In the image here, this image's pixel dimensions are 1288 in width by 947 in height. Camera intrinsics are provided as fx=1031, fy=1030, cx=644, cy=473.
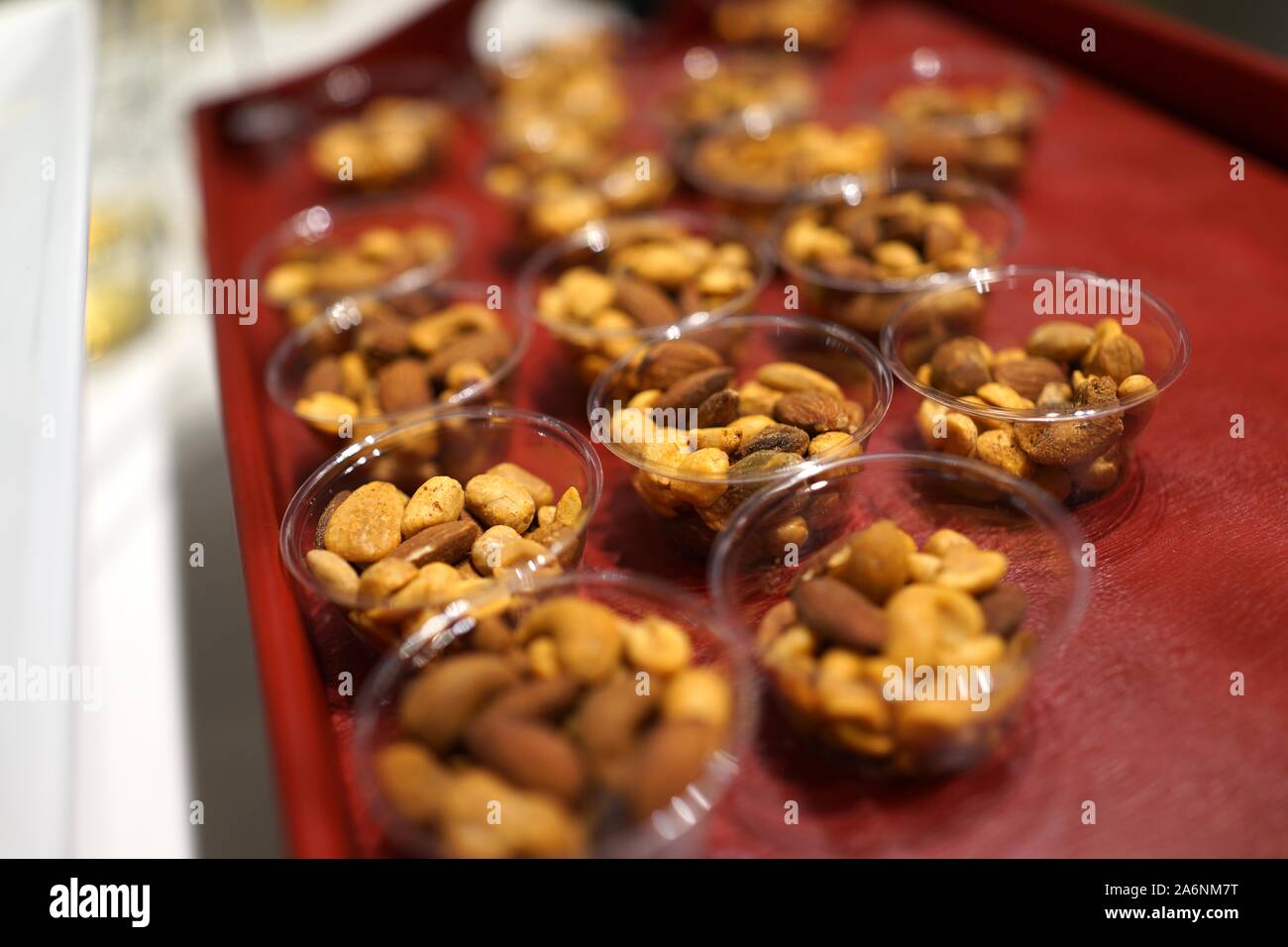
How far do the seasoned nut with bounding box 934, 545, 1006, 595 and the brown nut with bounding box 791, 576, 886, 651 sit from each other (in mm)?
52

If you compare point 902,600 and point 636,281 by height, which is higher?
point 636,281

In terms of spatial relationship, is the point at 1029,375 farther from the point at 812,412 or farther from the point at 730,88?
the point at 730,88

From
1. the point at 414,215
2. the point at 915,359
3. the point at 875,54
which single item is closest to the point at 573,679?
the point at 915,359

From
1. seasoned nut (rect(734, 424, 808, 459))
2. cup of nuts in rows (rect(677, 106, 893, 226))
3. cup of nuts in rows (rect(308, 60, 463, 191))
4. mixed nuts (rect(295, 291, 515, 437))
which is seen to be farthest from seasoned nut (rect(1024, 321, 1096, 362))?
cup of nuts in rows (rect(308, 60, 463, 191))

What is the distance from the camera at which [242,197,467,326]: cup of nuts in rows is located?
1.10 metres

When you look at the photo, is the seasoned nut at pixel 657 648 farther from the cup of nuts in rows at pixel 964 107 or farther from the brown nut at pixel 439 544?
the cup of nuts in rows at pixel 964 107

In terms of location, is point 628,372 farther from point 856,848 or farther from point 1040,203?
point 1040,203

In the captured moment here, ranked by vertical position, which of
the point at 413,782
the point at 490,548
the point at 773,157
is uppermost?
the point at 773,157

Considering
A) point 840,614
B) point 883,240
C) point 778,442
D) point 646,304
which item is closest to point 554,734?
point 840,614

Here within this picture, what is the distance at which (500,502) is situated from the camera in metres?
0.74

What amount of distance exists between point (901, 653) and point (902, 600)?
39 mm

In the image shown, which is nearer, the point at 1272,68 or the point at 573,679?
the point at 573,679
